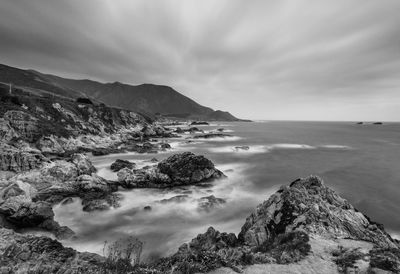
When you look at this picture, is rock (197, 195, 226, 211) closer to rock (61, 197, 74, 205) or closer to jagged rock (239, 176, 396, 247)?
jagged rock (239, 176, 396, 247)

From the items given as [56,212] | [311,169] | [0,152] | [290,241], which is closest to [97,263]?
[290,241]

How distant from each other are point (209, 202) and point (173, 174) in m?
6.91

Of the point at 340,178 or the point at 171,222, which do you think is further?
the point at 340,178

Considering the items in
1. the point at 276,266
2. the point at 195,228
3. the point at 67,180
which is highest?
the point at 276,266

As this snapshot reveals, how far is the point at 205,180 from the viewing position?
88.9 ft

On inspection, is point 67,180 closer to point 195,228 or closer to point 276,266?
point 195,228

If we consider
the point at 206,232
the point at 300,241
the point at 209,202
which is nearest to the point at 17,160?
the point at 209,202

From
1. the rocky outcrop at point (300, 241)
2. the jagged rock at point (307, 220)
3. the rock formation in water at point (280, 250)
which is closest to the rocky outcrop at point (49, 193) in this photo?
the rock formation in water at point (280, 250)

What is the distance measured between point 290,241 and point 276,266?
98.7 inches

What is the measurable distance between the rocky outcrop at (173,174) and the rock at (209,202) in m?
4.93

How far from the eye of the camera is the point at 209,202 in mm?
20656

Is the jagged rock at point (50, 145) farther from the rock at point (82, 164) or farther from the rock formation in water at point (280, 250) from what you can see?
the rock formation in water at point (280, 250)

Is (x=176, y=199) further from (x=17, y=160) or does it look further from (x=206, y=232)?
(x=17, y=160)

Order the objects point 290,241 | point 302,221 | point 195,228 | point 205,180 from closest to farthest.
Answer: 1. point 290,241
2. point 302,221
3. point 195,228
4. point 205,180
